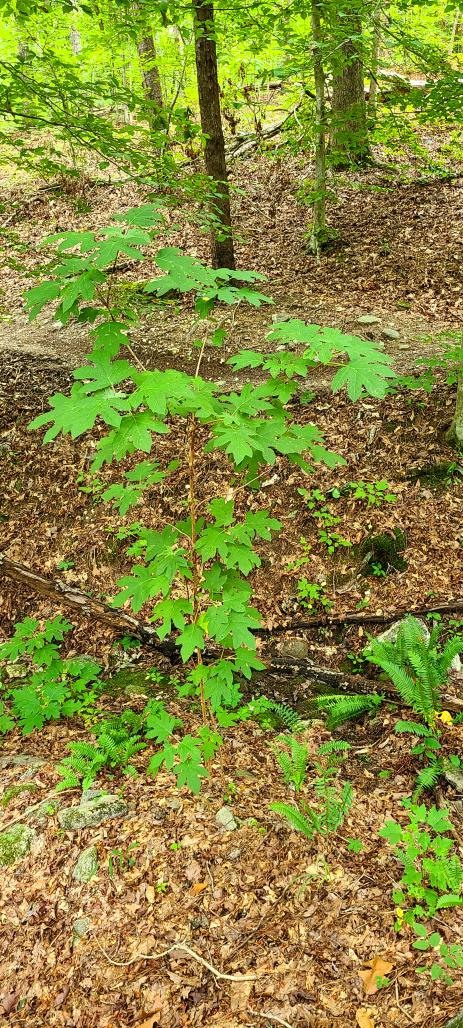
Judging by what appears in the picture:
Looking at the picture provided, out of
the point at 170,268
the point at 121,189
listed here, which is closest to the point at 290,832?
the point at 170,268

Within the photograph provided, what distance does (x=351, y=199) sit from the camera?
11.1m

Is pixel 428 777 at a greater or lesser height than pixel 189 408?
lesser

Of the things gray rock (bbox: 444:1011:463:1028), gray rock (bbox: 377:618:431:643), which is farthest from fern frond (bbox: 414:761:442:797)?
gray rock (bbox: 377:618:431:643)

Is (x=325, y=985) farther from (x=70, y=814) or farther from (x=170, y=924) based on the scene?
(x=70, y=814)

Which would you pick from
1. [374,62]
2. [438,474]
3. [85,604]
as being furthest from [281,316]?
[85,604]

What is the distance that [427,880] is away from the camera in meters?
3.00

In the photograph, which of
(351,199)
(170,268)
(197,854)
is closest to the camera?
(170,268)

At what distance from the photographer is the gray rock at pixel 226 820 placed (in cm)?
342

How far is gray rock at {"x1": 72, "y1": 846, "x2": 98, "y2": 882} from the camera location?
3.19 metres

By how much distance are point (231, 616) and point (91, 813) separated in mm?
1757

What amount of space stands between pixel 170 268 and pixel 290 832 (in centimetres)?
316

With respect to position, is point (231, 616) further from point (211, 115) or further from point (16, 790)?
point (211, 115)

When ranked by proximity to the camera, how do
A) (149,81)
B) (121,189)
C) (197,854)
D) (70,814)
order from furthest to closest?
(121,189) → (149,81) → (70,814) → (197,854)

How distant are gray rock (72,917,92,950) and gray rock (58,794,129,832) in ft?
1.77
